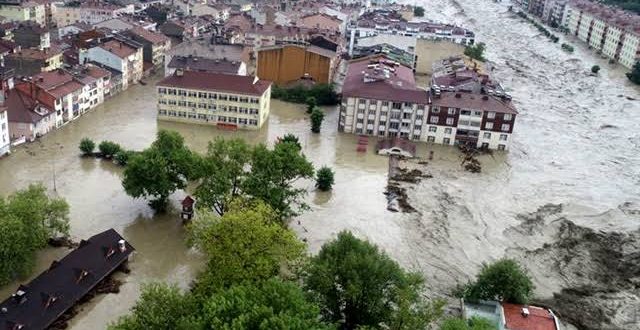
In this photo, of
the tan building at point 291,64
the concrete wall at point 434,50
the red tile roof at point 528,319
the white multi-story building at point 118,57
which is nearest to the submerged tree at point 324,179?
the red tile roof at point 528,319

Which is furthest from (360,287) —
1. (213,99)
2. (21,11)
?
(21,11)

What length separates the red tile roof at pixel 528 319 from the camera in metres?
25.2

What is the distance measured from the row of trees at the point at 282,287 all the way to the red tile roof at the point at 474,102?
25.9m

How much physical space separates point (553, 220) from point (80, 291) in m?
27.4

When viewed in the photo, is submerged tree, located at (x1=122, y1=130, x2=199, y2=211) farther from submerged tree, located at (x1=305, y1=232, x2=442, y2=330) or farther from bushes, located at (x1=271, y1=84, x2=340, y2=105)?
bushes, located at (x1=271, y1=84, x2=340, y2=105)

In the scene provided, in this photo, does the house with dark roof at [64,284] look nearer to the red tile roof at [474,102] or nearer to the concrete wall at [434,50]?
the red tile roof at [474,102]

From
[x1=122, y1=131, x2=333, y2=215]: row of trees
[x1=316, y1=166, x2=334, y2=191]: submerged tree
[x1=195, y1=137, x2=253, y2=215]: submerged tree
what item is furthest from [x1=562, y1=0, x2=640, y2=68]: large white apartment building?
[x1=195, y1=137, x2=253, y2=215]: submerged tree

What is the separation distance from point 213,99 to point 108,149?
10778mm

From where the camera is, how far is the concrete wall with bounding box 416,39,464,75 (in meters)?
72.9

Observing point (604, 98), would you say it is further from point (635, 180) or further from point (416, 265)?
point (416, 265)

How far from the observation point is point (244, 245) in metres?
24.2

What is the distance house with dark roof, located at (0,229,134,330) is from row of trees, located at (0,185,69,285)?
1.15 m

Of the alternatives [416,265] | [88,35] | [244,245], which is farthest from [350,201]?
[88,35]

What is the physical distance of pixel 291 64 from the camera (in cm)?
6262
